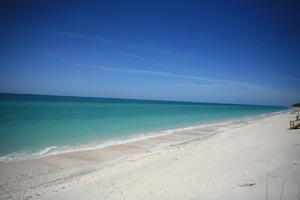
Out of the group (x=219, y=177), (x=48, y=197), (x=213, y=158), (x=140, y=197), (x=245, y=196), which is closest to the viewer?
(x=245, y=196)

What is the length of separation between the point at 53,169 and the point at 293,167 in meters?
8.76

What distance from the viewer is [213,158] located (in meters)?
6.18

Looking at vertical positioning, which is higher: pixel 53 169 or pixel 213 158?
pixel 213 158

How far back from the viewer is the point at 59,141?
10148mm

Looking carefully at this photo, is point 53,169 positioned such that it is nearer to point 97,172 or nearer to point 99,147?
point 97,172

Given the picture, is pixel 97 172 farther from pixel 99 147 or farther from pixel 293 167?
pixel 293 167

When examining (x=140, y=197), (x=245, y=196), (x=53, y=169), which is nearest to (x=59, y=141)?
(x=53, y=169)

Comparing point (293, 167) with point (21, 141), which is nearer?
point (293, 167)

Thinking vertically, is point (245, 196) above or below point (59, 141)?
above

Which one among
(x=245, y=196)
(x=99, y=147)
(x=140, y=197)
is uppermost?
(x=245, y=196)

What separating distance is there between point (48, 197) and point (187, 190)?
382cm

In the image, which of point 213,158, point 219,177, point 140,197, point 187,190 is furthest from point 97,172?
point 213,158

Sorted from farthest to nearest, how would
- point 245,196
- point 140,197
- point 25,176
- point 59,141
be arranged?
point 59,141
point 25,176
point 140,197
point 245,196

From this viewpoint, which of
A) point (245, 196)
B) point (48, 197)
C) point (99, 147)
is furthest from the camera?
point (99, 147)
